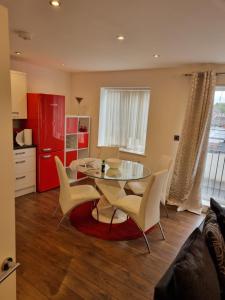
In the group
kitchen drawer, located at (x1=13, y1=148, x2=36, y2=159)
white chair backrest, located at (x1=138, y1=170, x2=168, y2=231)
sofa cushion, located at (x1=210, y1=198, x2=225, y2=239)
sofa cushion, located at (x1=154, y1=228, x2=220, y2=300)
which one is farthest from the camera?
kitchen drawer, located at (x1=13, y1=148, x2=36, y2=159)

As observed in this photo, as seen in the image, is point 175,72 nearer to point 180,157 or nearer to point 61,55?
point 180,157

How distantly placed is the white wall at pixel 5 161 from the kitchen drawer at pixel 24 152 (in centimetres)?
283

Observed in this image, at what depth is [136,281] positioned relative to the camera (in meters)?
2.05

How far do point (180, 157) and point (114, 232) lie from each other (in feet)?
5.51

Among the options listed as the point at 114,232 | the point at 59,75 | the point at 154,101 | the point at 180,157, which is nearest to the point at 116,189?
the point at 114,232

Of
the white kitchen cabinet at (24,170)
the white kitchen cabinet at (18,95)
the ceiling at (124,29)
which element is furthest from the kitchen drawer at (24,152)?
the ceiling at (124,29)

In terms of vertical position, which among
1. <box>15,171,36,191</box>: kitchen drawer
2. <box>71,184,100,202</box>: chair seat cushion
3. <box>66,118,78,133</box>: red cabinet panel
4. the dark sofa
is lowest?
<box>15,171,36,191</box>: kitchen drawer

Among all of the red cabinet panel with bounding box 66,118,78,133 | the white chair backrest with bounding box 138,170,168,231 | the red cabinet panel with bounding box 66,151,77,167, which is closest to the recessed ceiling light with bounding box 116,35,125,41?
the white chair backrest with bounding box 138,170,168,231

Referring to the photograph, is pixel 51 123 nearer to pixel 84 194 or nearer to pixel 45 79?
pixel 45 79

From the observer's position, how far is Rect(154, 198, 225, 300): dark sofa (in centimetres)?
100

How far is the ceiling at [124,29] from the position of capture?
5.41 ft

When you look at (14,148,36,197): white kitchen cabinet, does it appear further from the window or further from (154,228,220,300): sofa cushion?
(154,228,220,300): sofa cushion

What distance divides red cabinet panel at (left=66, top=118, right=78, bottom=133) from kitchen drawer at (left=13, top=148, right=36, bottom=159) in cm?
88

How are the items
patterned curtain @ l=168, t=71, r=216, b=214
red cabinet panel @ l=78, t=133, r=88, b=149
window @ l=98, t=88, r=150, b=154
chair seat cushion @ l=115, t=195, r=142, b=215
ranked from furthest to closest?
red cabinet panel @ l=78, t=133, r=88, b=149 → window @ l=98, t=88, r=150, b=154 → patterned curtain @ l=168, t=71, r=216, b=214 → chair seat cushion @ l=115, t=195, r=142, b=215
